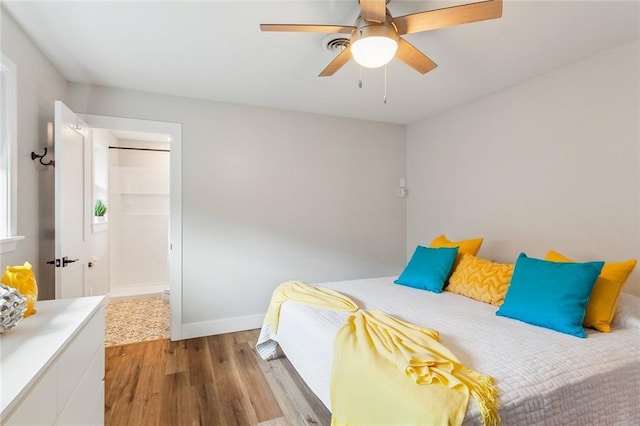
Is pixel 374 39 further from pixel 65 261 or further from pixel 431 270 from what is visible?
pixel 65 261

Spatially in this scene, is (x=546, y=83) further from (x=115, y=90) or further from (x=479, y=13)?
(x=115, y=90)

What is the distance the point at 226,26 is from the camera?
75.6 inches

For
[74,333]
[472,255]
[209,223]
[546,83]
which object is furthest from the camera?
[209,223]

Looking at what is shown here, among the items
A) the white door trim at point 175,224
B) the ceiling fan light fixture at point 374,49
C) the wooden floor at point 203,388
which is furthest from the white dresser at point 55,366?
the ceiling fan light fixture at point 374,49

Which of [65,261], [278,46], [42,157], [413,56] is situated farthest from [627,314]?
[42,157]

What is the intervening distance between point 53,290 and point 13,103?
1.38m

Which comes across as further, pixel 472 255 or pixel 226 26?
pixel 472 255

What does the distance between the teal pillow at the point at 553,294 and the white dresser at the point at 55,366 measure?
2.32 m

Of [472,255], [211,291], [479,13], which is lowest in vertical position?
[211,291]

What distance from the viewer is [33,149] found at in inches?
84.4

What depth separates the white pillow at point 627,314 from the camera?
181 cm

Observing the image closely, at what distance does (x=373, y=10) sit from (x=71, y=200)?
8.19 ft

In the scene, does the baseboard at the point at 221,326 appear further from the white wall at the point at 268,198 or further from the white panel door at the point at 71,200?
the white panel door at the point at 71,200

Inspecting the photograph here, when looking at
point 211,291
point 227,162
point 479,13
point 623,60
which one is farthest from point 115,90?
point 623,60
